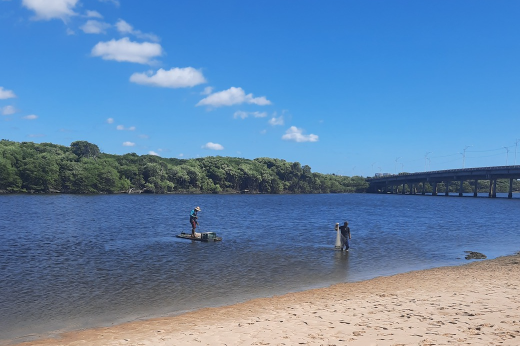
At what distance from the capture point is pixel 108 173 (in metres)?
133

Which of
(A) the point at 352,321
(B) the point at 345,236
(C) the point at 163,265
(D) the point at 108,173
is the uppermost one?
(D) the point at 108,173

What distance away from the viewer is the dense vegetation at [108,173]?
384 feet

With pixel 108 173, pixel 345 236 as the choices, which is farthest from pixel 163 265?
pixel 108 173

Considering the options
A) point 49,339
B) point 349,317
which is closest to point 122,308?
point 49,339

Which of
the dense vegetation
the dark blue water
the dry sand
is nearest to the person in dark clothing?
the dark blue water

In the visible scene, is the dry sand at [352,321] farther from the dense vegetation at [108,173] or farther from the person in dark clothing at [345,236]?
the dense vegetation at [108,173]

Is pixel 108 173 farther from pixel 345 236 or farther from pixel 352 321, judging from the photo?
pixel 352 321

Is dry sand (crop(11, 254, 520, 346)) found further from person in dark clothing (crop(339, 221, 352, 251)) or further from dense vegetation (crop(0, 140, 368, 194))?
dense vegetation (crop(0, 140, 368, 194))

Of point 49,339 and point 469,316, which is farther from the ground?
point 469,316

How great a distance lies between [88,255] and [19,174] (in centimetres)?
10339

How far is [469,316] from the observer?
1308cm

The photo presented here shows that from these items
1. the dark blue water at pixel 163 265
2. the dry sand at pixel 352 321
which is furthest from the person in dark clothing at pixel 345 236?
the dry sand at pixel 352 321

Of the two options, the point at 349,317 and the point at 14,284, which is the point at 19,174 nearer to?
the point at 14,284

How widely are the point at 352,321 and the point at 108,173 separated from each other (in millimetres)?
129703
